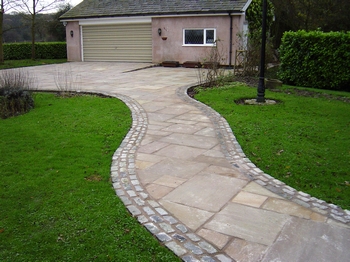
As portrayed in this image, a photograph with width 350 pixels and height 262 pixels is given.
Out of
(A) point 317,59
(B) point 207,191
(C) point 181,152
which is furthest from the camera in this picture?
(A) point 317,59

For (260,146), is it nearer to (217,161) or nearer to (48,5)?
(217,161)

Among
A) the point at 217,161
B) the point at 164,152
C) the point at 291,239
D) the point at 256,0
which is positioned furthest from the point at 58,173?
the point at 256,0

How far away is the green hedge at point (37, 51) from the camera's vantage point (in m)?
23.9

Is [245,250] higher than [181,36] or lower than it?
lower

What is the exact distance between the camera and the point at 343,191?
4.21m

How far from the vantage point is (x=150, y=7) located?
64.4ft

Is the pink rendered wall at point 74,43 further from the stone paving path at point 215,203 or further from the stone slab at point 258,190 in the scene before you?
the stone slab at point 258,190

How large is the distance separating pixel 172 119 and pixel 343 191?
415cm

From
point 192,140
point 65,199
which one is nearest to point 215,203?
point 65,199

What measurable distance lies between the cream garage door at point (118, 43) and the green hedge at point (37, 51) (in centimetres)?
376

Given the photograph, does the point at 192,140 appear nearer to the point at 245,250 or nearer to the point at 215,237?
the point at 215,237

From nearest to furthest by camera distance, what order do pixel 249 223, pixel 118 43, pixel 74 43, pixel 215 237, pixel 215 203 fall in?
1. pixel 215 237
2. pixel 249 223
3. pixel 215 203
4. pixel 118 43
5. pixel 74 43

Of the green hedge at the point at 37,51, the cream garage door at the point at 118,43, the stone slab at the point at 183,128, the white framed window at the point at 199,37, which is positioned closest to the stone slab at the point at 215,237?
the stone slab at the point at 183,128

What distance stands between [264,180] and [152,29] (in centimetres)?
1634
